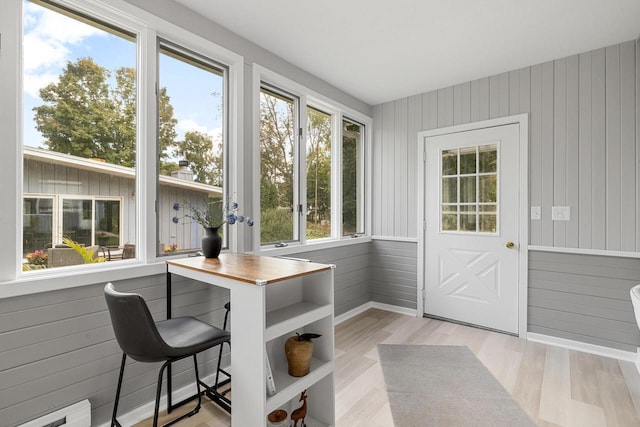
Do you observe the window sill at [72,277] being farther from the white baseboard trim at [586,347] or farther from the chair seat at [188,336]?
the white baseboard trim at [586,347]

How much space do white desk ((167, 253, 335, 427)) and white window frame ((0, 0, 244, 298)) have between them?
337 millimetres

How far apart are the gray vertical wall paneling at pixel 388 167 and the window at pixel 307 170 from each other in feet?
0.89

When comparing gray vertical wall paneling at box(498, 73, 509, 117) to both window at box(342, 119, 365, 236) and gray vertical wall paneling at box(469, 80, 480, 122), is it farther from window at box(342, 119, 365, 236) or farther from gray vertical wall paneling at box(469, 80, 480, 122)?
window at box(342, 119, 365, 236)

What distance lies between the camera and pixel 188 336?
5.32ft

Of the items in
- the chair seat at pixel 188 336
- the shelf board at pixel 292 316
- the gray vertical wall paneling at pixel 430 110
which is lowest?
the chair seat at pixel 188 336

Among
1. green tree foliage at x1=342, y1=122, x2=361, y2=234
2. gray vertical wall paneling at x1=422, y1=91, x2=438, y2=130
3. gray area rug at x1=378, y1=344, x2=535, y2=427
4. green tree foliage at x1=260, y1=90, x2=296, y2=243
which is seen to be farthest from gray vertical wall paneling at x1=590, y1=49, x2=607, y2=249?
green tree foliage at x1=260, y1=90, x2=296, y2=243

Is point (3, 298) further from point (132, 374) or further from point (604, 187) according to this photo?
point (604, 187)

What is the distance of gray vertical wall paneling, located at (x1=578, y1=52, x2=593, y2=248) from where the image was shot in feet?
9.09

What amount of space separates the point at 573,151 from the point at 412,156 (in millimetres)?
1511

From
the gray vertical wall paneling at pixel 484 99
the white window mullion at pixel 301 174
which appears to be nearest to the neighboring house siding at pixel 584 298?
the gray vertical wall paneling at pixel 484 99

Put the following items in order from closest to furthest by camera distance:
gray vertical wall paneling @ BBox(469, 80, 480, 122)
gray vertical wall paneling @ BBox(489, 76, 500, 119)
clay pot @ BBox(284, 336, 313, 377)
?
clay pot @ BBox(284, 336, 313, 377) < gray vertical wall paneling @ BBox(489, 76, 500, 119) < gray vertical wall paneling @ BBox(469, 80, 480, 122)

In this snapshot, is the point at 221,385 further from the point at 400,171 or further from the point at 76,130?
the point at 400,171

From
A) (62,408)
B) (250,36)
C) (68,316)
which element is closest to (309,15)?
(250,36)

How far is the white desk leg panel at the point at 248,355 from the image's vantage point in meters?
1.37
